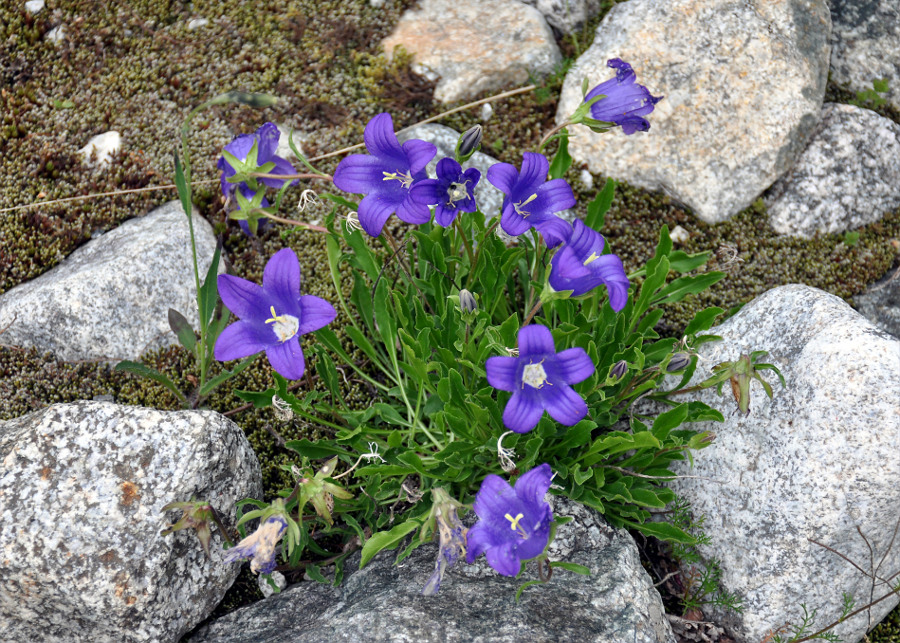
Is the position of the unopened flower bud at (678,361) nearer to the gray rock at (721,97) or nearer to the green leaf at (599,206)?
the green leaf at (599,206)

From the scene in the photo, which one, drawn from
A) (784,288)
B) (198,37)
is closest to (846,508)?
(784,288)

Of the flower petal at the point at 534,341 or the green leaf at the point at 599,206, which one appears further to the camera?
the green leaf at the point at 599,206

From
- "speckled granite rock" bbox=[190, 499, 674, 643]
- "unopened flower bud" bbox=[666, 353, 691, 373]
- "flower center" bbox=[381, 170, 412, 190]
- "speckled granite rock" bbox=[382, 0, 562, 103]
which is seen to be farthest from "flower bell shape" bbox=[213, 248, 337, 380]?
"speckled granite rock" bbox=[382, 0, 562, 103]

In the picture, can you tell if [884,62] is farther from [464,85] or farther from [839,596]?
[839,596]

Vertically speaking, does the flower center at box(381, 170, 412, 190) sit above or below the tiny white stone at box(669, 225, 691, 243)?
above


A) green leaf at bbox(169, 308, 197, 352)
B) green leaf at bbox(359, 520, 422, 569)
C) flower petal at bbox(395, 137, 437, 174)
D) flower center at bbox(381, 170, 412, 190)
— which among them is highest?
flower petal at bbox(395, 137, 437, 174)

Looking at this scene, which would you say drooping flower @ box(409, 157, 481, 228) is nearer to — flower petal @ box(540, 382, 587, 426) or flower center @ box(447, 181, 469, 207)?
flower center @ box(447, 181, 469, 207)

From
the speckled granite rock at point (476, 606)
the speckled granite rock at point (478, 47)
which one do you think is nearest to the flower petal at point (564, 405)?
the speckled granite rock at point (476, 606)
